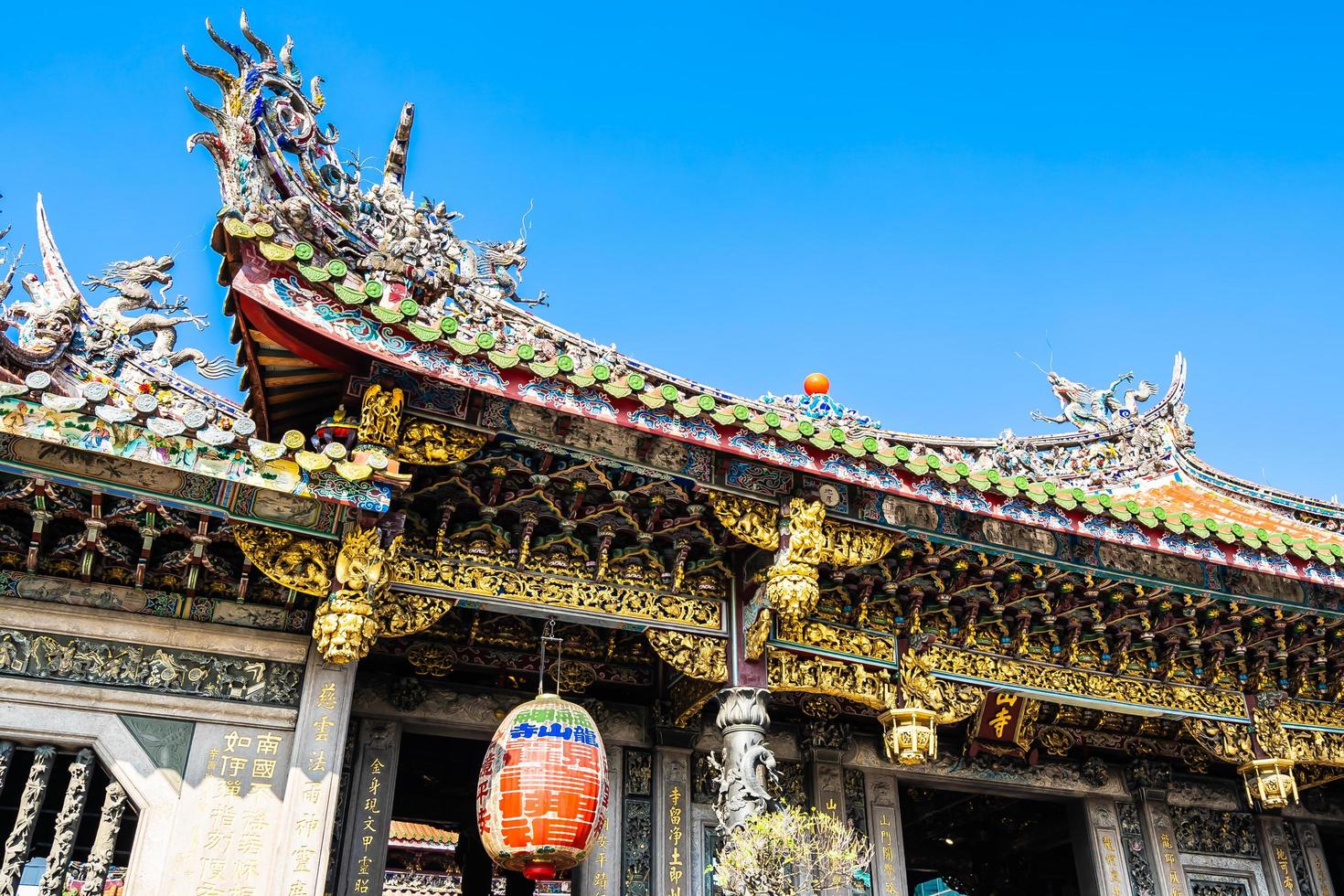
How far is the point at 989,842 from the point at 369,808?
22.9 feet

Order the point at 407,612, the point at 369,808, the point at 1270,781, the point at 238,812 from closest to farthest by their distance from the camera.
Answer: the point at 238,812 → the point at 407,612 → the point at 369,808 → the point at 1270,781

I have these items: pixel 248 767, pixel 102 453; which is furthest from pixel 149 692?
pixel 102 453

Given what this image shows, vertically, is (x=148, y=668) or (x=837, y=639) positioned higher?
(x=837, y=639)

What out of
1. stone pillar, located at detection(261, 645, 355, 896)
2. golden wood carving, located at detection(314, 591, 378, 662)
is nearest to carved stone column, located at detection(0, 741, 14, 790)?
stone pillar, located at detection(261, 645, 355, 896)

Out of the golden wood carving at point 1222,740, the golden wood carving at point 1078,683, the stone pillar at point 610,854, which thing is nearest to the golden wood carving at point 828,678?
the golden wood carving at point 1078,683

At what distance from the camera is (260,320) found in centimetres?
555

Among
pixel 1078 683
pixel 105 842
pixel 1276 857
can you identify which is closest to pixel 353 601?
pixel 105 842

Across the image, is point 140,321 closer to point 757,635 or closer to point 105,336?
point 105,336

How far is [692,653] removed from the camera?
6.65 metres

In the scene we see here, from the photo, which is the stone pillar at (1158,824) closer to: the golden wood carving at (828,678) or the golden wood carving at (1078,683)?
the golden wood carving at (1078,683)

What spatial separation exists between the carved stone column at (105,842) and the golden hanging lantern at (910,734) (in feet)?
14.5

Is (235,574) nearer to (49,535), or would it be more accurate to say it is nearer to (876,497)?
(49,535)

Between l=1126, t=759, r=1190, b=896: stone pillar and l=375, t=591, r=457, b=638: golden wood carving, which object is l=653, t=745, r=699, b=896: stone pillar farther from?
l=1126, t=759, r=1190, b=896: stone pillar

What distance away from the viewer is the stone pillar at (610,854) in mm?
7125
